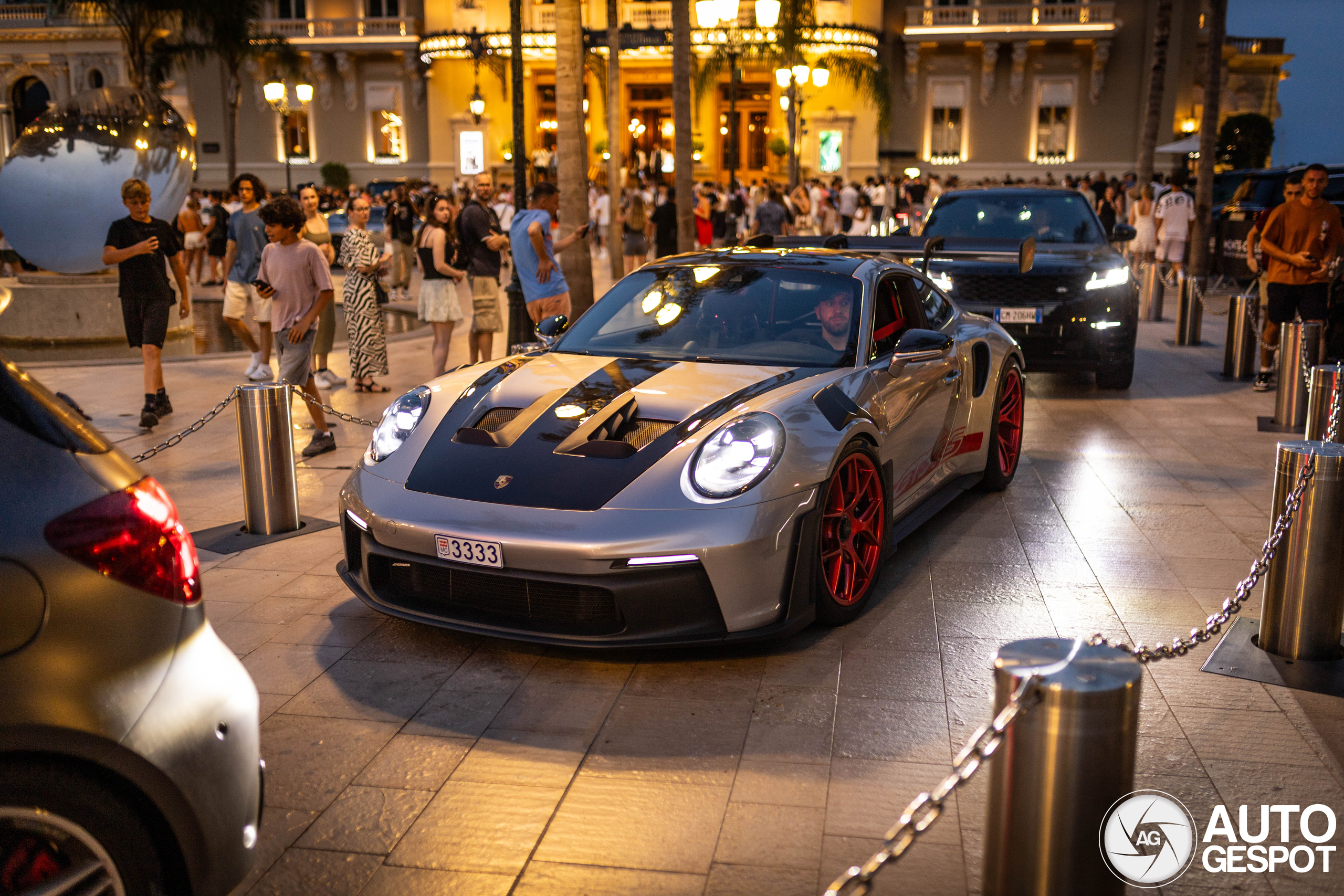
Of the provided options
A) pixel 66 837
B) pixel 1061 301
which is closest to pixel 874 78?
pixel 1061 301

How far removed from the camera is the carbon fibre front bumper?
410cm

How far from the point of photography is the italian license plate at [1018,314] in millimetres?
10320

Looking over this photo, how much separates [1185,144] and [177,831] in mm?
37014

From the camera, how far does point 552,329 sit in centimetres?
607

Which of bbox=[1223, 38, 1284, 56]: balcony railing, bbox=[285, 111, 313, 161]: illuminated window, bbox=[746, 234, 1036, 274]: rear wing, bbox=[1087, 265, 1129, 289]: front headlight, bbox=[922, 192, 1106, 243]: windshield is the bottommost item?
bbox=[1087, 265, 1129, 289]: front headlight

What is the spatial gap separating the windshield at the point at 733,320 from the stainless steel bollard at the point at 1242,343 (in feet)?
25.6

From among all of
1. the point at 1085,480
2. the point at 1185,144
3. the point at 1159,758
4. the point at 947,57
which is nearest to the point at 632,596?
the point at 1159,758

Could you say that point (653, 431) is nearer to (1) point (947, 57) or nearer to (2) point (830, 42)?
(2) point (830, 42)

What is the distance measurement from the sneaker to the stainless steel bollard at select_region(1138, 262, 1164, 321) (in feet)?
42.5

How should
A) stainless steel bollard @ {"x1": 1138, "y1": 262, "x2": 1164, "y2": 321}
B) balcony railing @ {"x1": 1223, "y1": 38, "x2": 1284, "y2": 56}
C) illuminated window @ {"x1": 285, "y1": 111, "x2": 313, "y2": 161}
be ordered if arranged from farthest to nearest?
1. balcony railing @ {"x1": 1223, "y1": 38, "x2": 1284, "y2": 56}
2. illuminated window @ {"x1": 285, "y1": 111, "x2": 313, "y2": 161}
3. stainless steel bollard @ {"x1": 1138, "y1": 262, "x2": 1164, "y2": 321}

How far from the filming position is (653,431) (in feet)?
15.0

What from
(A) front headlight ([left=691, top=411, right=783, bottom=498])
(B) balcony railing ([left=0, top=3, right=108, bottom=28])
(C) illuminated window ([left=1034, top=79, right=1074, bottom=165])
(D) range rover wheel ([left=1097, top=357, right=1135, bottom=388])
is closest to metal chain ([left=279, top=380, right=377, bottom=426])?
(A) front headlight ([left=691, top=411, right=783, bottom=498])

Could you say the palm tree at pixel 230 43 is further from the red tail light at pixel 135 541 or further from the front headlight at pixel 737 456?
the red tail light at pixel 135 541

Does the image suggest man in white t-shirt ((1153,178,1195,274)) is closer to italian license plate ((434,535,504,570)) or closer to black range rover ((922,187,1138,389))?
black range rover ((922,187,1138,389))
